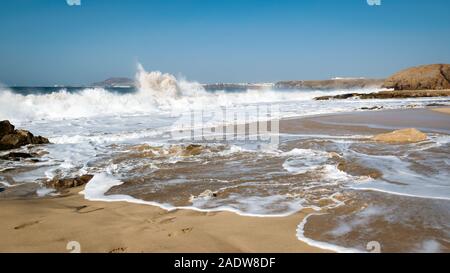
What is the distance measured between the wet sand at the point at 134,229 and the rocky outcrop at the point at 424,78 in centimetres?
7101

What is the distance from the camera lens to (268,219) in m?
4.00

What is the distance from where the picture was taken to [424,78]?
220ft

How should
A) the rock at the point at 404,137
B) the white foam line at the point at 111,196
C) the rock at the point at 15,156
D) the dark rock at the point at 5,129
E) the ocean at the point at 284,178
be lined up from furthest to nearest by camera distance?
the dark rock at the point at 5,129, the rock at the point at 404,137, the rock at the point at 15,156, the white foam line at the point at 111,196, the ocean at the point at 284,178

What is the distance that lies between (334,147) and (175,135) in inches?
211

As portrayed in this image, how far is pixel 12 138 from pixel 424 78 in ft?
235

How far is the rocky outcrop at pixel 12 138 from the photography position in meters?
9.79

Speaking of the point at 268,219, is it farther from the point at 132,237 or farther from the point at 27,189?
the point at 27,189

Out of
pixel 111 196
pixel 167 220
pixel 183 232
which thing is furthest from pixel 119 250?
pixel 111 196

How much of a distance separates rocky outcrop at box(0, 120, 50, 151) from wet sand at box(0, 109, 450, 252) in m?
5.72

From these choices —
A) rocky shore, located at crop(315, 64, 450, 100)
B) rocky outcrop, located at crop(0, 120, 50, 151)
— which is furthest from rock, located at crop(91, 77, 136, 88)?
rocky outcrop, located at crop(0, 120, 50, 151)

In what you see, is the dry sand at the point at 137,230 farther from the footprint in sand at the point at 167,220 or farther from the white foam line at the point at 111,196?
the white foam line at the point at 111,196

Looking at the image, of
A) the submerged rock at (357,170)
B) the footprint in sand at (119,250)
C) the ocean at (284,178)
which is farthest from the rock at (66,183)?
the submerged rock at (357,170)
